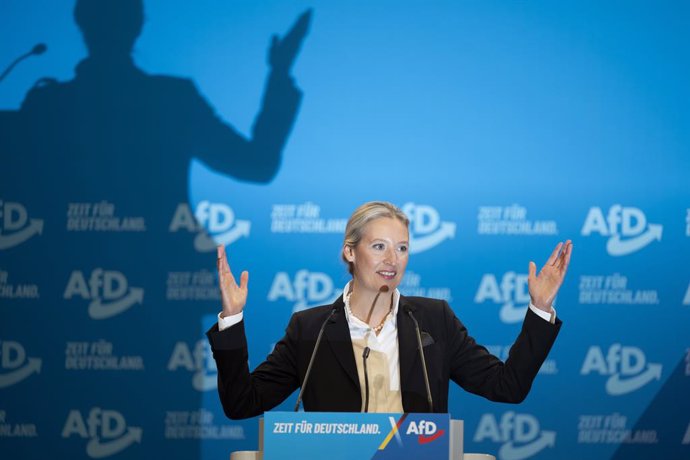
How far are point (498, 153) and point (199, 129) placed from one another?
187 centimetres

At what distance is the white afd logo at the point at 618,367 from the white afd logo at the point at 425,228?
45.0 inches

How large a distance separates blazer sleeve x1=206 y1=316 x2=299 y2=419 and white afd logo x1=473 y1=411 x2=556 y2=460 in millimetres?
2492

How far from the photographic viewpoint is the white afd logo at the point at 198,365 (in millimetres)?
5324

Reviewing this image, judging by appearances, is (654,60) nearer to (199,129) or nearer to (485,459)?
(199,129)

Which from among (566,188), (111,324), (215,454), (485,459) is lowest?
(215,454)

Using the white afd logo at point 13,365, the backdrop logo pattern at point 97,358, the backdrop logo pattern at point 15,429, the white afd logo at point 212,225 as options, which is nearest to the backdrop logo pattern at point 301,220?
the white afd logo at point 212,225

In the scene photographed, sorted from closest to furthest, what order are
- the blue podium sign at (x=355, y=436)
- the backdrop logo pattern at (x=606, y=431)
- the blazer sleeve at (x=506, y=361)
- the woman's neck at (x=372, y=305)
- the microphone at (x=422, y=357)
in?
1. the blue podium sign at (x=355, y=436)
2. the microphone at (x=422, y=357)
3. the blazer sleeve at (x=506, y=361)
4. the woman's neck at (x=372, y=305)
5. the backdrop logo pattern at (x=606, y=431)

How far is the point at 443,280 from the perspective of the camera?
5.34 m

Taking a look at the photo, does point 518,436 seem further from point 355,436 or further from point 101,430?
point 355,436

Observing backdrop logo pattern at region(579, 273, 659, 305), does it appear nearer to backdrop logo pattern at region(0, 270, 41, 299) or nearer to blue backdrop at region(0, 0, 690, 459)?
blue backdrop at region(0, 0, 690, 459)

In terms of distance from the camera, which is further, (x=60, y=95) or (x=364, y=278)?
(x=60, y=95)

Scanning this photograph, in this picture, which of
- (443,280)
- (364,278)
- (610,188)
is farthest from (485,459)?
(610,188)

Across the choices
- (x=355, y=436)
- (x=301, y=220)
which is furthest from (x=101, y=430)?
(x=355, y=436)

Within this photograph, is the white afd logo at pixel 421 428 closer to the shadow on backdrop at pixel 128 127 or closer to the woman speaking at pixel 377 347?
the woman speaking at pixel 377 347
